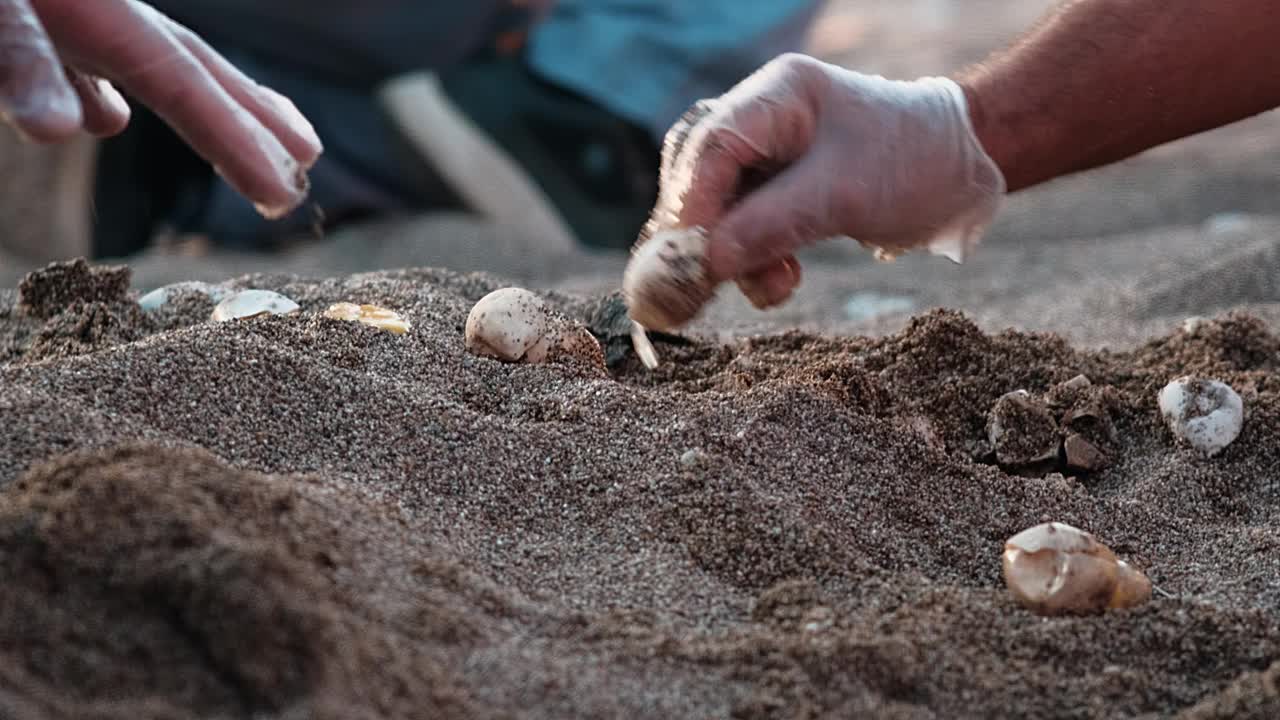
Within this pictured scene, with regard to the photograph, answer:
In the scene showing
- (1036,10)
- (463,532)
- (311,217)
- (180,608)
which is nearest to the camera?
(180,608)

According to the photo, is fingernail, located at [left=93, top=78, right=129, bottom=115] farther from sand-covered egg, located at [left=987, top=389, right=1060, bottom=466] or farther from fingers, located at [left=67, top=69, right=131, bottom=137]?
sand-covered egg, located at [left=987, top=389, right=1060, bottom=466]

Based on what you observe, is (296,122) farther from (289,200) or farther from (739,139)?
(739,139)

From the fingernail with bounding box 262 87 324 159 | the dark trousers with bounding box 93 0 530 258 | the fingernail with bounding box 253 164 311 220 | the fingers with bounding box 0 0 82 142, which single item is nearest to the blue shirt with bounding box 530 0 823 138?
the dark trousers with bounding box 93 0 530 258

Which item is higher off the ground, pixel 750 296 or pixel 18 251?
pixel 750 296

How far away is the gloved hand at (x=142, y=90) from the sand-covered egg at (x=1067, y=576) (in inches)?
40.9

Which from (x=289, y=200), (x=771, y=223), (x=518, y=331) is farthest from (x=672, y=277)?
(x=289, y=200)

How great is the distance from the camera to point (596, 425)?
1560 mm

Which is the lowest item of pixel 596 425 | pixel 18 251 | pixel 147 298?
pixel 18 251

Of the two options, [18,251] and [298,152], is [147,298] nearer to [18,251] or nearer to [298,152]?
[298,152]

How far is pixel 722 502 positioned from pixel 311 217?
9.82 feet

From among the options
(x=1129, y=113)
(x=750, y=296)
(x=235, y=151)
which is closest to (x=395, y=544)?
(x=750, y=296)

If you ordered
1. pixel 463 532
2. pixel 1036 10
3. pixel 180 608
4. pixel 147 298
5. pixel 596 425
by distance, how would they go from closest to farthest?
pixel 180 608
pixel 463 532
pixel 596 425
pixel 147 298
pixel 1036 10

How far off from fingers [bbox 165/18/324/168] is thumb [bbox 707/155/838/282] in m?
0.73

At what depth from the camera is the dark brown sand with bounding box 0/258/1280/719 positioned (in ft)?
3.43
